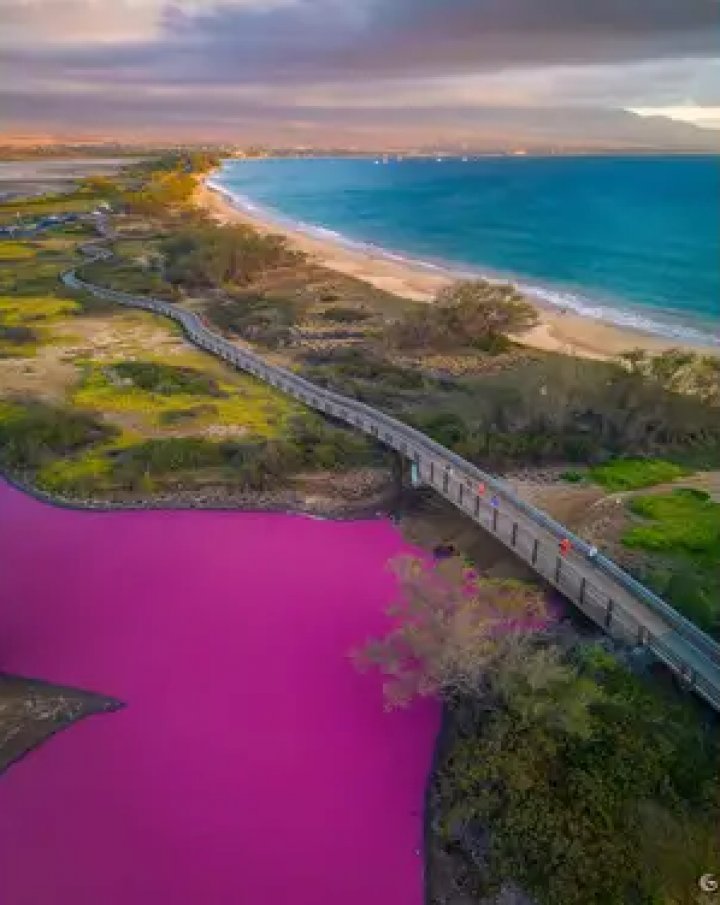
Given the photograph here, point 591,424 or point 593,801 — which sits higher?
point 591,424

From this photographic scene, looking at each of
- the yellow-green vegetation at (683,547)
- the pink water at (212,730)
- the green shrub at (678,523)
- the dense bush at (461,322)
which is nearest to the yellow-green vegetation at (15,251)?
the dense bush at (461,322)

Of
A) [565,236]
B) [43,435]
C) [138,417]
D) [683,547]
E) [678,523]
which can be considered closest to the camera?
[683,547]

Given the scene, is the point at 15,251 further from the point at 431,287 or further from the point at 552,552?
the point at 552,552

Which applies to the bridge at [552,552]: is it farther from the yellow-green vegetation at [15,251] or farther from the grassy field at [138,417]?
the yellow-green vegetation at [15,251]

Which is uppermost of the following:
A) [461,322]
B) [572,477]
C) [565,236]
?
[565,236]

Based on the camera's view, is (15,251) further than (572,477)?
Yes

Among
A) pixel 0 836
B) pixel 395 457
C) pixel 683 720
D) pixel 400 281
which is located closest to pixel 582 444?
pixel 395 457

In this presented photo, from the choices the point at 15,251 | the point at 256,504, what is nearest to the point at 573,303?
the point at 256,504
